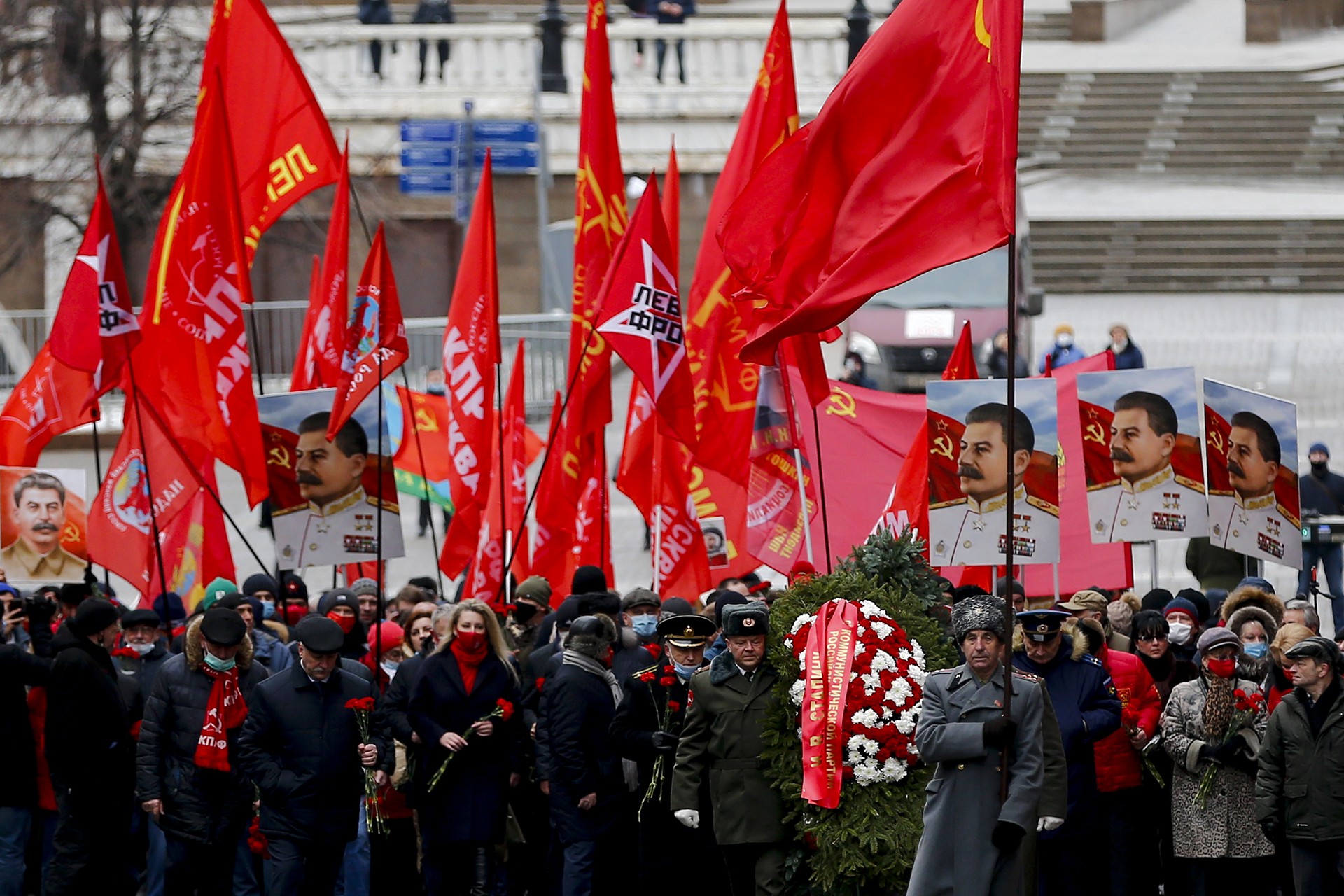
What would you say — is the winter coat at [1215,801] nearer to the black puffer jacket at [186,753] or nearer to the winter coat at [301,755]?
the winter coat at [301,755]

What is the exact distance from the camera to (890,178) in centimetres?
912

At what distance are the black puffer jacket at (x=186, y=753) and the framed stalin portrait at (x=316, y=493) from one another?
2.38 metres

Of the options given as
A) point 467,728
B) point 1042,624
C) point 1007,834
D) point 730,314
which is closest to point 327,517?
point 467,728

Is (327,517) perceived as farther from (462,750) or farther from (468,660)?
(462,750)

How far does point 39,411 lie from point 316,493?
7.77 feet

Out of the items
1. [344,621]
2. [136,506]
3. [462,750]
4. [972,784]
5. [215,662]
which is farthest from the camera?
[136,506]

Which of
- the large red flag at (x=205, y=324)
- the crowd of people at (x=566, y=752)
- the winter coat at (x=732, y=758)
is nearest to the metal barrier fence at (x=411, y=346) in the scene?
the large red flag at (x=205, y=324)

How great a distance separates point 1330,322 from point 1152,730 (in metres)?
20.6

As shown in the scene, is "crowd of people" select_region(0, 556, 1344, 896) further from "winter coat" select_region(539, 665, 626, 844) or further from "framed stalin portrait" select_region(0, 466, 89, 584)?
"framed stalin portrait" select_region(0, 466, 89, 584)

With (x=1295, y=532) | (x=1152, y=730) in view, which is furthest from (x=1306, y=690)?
(x=1295, y=532)

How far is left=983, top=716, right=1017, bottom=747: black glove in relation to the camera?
330 inches

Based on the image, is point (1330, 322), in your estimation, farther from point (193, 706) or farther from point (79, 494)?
point (193, 706)

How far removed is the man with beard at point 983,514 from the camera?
1198cm

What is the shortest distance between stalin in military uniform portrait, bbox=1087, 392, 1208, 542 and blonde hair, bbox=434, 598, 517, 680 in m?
3.67
